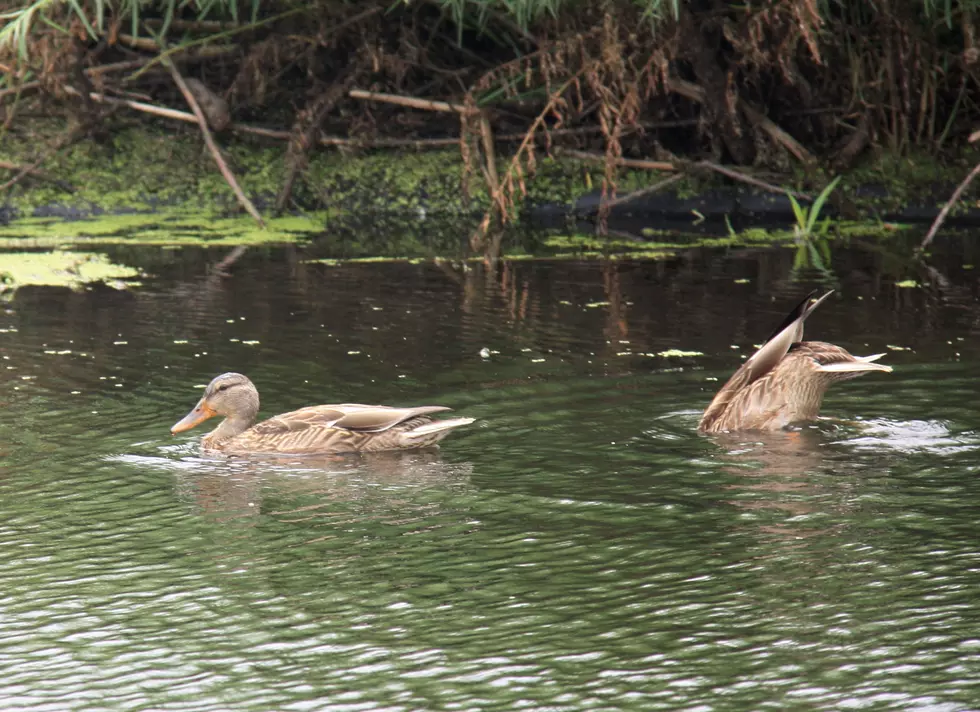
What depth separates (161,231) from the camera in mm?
14828

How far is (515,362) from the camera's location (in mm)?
9461

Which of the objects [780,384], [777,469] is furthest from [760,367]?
[777,469]

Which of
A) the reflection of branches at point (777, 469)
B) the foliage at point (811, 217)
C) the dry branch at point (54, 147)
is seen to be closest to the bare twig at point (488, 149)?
the foliage at point (811, 217)

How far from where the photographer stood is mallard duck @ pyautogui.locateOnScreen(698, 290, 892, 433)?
7.87 m

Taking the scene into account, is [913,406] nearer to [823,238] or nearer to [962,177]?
[823,238]

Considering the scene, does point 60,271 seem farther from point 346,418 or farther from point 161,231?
point 346,418

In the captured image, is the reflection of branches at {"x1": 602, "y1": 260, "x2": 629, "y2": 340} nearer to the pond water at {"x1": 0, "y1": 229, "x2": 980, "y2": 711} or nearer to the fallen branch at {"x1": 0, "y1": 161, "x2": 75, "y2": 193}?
the pond water at {"x1": 0, "y1": 229, "x2": 980, "y2": 711}

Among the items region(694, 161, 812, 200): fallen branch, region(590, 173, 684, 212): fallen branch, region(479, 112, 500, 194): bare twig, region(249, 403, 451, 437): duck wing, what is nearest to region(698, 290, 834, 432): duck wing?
region(249, 403, 451, 437): duck wing

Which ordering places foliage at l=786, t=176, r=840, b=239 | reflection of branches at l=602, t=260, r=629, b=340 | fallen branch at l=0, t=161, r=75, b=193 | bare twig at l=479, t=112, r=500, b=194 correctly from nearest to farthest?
reflection of branches at l=602, t=260, r=629, b=340 < foliage at l=786, t=176, r=840, b=239 < bare twig at l=479, t=112, r=500, b=194 < fallen branch at l=0, t=161, r=75, b=193

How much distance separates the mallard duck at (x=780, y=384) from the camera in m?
7.87

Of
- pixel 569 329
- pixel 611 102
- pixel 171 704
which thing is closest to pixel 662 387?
pixel 569 329

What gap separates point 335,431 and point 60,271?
5.84m

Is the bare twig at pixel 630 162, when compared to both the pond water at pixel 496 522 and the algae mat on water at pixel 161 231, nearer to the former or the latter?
the algae mat on water at pixel 161 231

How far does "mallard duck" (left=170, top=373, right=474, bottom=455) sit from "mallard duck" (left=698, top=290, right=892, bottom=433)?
4.07 feet
